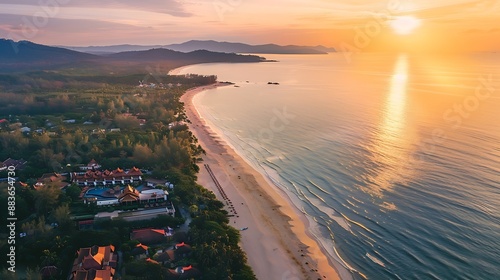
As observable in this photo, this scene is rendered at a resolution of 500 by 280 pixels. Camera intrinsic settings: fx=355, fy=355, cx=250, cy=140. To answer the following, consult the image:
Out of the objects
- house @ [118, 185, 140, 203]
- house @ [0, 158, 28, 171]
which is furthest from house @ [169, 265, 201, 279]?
house @ [0, 158, 28, 171]

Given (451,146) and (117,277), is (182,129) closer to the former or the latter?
(117,277)

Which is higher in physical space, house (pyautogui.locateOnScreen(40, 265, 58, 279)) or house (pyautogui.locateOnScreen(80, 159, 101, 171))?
house (pyautogui.locateOnScreen(40, 265, 58, 279))

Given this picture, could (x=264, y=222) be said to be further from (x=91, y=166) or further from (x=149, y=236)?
(x=91, y=166)

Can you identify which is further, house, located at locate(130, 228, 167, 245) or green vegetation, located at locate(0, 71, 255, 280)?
house, located at locate(130, 228, 167, 245)

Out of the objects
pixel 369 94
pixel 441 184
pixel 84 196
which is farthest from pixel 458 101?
pixel 84 196

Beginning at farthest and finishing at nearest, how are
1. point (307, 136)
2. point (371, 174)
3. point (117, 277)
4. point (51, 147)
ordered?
point (307, 136) < point (51, 147) < point (371, 174) < point (117, 277)

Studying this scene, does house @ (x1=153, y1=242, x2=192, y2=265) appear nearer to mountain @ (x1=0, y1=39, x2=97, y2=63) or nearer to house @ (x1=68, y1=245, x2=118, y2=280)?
house @ (x1=68, y1=245, x2=118, y2=280)
